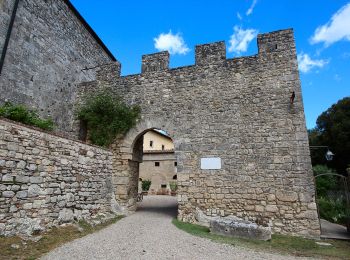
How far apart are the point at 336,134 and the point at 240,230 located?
57.8ft

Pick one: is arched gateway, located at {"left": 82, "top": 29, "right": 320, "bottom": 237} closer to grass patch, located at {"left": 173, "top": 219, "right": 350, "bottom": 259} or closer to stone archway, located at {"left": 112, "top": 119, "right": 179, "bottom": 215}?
stone archway, located at {"left": 112, "top": 119, "right": 179, "bottom": 215}

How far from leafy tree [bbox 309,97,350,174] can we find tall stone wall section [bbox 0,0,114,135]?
62.6ft

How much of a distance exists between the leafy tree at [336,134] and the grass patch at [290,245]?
15.3 metres

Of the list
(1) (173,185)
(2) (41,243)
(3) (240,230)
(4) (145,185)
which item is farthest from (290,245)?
(4) (145,185)

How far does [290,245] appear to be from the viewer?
213 inches

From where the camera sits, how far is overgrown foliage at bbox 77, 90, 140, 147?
855 centimetres

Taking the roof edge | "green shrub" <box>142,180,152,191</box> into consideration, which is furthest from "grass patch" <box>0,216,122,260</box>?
"green shrub" <box>142,180,152,191</box>

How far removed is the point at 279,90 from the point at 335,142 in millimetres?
15427

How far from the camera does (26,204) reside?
4934 mm

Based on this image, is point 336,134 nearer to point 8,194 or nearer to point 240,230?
point 240,230

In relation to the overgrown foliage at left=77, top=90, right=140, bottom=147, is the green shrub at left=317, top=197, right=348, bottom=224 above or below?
below

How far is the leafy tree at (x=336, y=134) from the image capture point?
60.5ft

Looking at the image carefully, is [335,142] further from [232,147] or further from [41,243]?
[41,243]

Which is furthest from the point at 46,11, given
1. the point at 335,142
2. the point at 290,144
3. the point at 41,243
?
the point at 335,142
